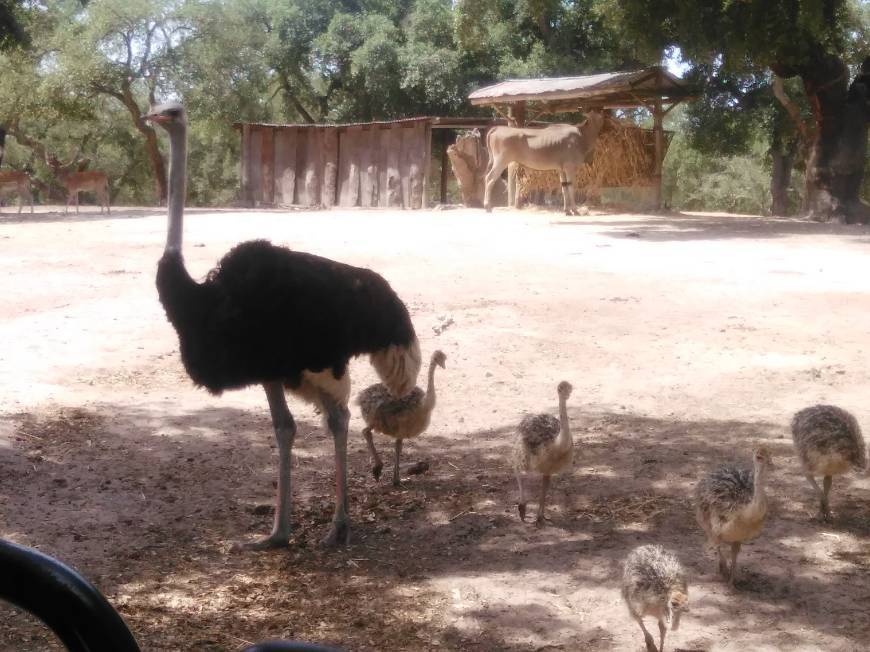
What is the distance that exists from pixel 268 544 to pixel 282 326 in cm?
99

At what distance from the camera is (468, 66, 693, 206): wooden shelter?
21.6 metres

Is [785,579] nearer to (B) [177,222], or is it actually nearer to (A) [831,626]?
(A) [831,626]

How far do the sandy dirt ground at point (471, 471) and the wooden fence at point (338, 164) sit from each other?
1483 cm

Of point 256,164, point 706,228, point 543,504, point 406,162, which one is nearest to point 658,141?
point 706,228

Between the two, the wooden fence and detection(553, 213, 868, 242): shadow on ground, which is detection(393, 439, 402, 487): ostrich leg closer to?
detection(553, 213, 868, 242): shadow on ground

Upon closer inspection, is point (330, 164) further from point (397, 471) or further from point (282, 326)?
point (282, 326)

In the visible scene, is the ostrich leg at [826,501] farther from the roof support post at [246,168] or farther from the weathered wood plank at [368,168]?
the roof support post at [246,168]

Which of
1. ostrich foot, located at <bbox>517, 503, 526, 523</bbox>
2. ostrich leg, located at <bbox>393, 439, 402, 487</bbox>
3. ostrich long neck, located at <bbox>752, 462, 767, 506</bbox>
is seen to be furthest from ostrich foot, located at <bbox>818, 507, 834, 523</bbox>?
ostrich leg, located at <bbox>393, 439, 402, 487</bbox>

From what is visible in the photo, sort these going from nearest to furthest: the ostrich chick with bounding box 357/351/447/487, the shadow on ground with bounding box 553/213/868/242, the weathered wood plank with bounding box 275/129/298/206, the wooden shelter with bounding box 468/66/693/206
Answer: the ostrich chick with bounding box 357/351/447/487 → the shadow on ground with bounding box 553/213/868/242 → the wooden shelter with bounding box 468/66/693/206 → the weathered wood plank with bounding box 275/129/298/206

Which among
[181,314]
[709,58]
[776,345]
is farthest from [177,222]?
[709,58]

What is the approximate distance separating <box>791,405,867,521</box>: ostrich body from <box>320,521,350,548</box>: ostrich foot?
2194 mm

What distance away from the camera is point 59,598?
109 centimetres

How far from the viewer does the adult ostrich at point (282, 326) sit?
456 cm

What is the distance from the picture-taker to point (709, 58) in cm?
1917
